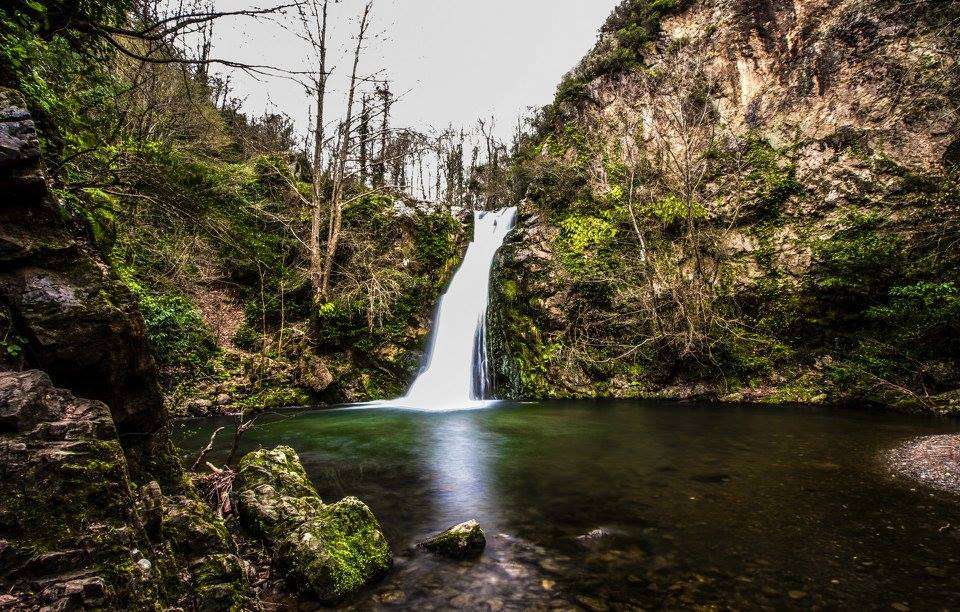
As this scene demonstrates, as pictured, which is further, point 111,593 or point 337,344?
point 337,344

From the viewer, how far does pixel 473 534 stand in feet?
12.3

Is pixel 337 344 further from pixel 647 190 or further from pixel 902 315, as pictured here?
pixel 902 315

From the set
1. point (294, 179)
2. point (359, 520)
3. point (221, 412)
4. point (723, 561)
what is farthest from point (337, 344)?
point (723, 561)

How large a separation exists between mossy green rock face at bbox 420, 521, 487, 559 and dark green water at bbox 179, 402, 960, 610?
123mm

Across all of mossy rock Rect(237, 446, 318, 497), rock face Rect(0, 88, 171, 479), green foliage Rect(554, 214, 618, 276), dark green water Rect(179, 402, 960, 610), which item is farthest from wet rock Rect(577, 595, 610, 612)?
green foliage Rect(554, 214, 618, 276)

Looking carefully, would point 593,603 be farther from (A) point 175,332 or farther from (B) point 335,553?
(A) point 175,332

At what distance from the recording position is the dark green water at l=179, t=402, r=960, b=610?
3.05 m

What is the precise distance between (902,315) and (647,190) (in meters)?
8.40

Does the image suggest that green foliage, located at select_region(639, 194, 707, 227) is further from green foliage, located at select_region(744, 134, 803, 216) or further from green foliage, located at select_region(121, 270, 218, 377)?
green foliage, located at select_region(121, 270, 218, 377)

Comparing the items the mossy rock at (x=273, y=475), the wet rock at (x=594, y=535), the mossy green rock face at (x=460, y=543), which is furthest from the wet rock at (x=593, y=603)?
the mossy rock at (x=273, y=475)

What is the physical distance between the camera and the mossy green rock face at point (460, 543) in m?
A: 3.64

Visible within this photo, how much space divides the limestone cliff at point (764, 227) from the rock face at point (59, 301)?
12.7 m

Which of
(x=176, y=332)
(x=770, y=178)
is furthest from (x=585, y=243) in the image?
(x=176, y=332)

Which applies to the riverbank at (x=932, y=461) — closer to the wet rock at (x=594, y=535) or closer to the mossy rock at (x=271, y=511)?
the wet rock at (x=594, y=535)
